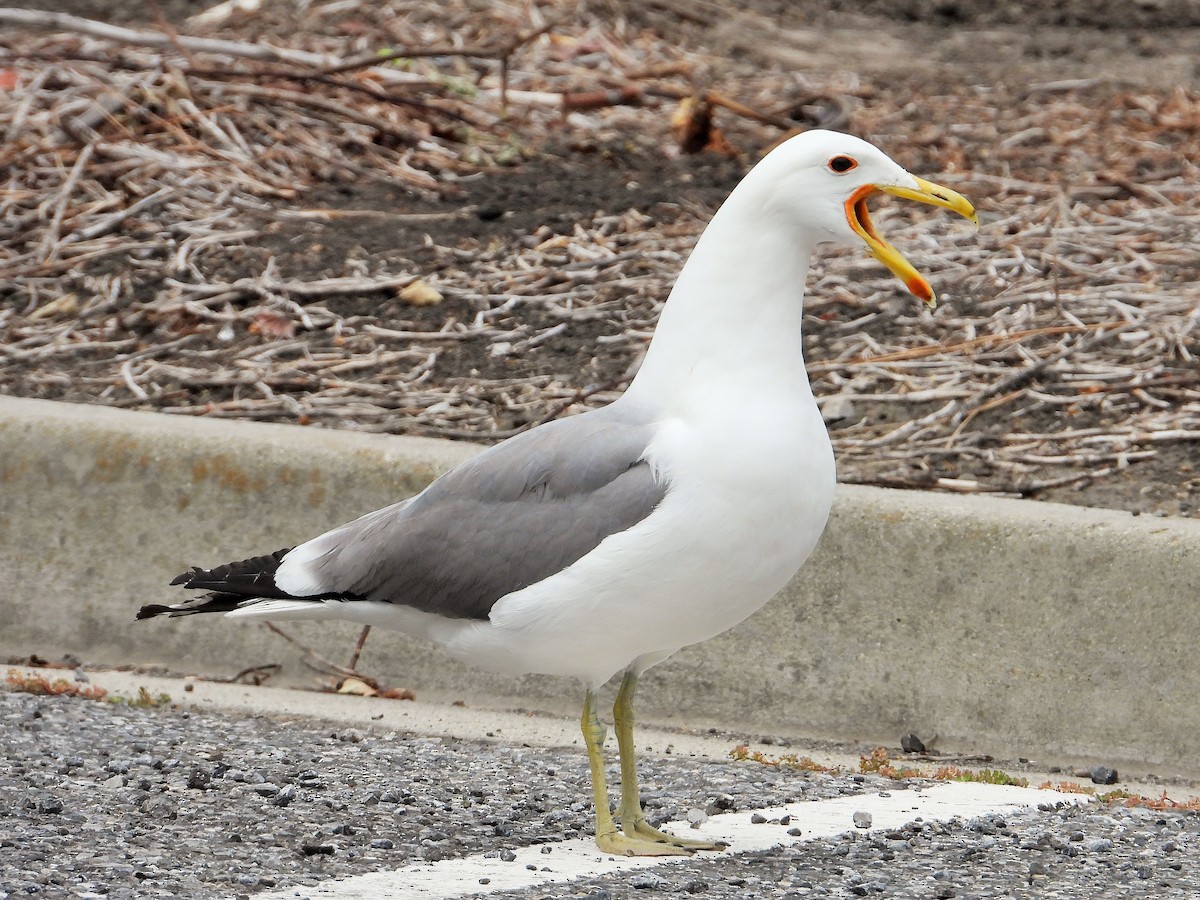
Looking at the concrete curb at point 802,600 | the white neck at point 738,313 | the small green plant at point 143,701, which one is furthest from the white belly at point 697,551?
the small green plant at point 143,701

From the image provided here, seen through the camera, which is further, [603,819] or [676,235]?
[676,235]

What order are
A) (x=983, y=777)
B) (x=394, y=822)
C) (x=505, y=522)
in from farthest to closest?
(x=983, y=777) < (x=394, y=822) < (x=505, y=522)

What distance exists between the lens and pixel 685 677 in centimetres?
534

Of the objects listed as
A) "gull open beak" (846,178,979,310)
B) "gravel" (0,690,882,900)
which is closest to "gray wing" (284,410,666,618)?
"gravel" (0,690,882,900)

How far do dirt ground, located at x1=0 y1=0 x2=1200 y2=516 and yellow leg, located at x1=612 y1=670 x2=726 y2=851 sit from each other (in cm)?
193

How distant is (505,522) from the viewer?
156 inches

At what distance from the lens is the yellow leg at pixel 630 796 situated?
398 centimetres

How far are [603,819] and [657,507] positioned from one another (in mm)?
758

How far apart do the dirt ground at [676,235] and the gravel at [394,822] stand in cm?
170

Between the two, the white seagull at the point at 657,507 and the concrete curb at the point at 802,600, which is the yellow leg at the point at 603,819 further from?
the concrete curb at the point at 802,600

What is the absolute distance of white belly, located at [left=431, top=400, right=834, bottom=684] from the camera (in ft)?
12.0

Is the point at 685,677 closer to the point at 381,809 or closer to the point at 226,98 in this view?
the point at 381,809

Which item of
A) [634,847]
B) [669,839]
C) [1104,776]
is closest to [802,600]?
[1104,776]

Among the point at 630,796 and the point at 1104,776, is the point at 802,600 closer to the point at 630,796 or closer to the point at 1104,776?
the point at 1104,776
